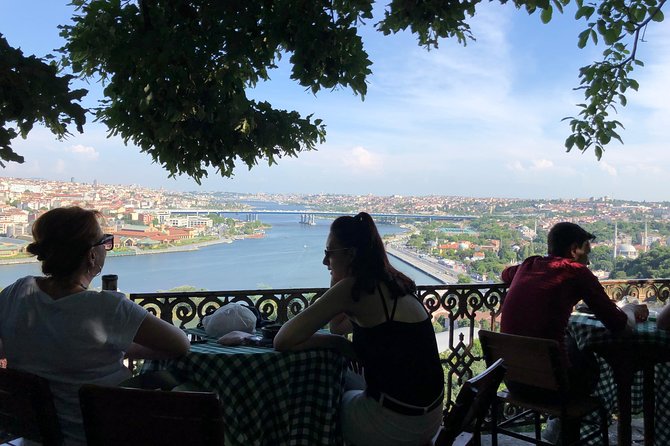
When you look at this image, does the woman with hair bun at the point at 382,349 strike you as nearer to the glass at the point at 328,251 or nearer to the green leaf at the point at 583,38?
the glass at the point at 328,251

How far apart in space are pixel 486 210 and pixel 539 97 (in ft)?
38.8

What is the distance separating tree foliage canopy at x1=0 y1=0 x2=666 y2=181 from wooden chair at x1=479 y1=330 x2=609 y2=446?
1959mm

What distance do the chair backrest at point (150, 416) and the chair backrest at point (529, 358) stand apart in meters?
1.89

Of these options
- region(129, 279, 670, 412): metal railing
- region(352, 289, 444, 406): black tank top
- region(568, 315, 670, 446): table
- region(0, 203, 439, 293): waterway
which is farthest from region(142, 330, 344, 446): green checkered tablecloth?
region(568, 315, 670, 446): table

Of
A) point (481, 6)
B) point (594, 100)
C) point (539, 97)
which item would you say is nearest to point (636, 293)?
point (594, 100)

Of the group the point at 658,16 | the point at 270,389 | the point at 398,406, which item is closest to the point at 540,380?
the point at 398,406

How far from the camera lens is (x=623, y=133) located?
512 centimetres

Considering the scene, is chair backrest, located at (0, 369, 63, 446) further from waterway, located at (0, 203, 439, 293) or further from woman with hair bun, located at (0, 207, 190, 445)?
waterway, located at (0, 203, 439, 293)

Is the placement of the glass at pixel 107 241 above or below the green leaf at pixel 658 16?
below

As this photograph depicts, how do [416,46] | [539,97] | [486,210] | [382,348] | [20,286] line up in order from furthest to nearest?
[539,97] → [486,210] → [416,46] → [382,348] → [20,286]

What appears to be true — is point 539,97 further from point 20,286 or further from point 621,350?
point 20,286

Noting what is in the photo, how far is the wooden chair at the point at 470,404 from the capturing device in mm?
1835

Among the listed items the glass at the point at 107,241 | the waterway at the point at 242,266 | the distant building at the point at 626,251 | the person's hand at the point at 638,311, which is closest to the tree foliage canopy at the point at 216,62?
the waterway at the point at 242,266

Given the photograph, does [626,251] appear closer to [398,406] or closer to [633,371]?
[633,371]
